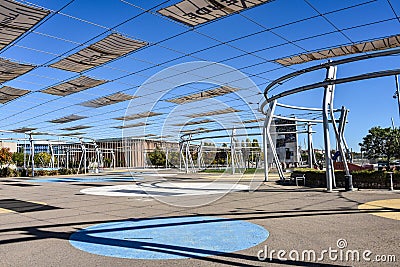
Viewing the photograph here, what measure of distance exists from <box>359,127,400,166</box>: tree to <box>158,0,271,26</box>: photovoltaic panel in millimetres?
49775

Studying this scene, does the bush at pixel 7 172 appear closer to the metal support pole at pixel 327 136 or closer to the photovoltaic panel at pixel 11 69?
the photovoltaic panel at pixel 11 69

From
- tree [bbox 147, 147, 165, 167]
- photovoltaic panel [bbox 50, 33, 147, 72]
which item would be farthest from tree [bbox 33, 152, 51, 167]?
photovoltaic panel [bbox 50, 33, 147, 72]

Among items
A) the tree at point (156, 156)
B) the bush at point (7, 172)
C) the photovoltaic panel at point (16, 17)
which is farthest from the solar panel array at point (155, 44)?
the tree at point (156, 156)

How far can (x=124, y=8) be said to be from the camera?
40.2 feet

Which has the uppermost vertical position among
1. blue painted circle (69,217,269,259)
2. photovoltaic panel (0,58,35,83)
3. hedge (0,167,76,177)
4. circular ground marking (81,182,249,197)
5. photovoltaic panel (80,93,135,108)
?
photovoltaic panel (0,58,35,83)

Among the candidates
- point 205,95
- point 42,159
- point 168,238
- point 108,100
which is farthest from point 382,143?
point 42,159

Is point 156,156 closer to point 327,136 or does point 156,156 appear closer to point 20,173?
point 20,173

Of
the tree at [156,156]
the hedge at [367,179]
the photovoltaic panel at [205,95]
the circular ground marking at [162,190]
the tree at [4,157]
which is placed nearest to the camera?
the hedge at [367,179]

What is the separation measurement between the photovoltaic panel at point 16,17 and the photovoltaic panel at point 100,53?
2.71 m

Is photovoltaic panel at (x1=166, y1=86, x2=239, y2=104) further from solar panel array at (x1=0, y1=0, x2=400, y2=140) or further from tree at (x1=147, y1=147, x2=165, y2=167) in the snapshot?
tree at (x1=147, y1=147, x2=165, y2=167)

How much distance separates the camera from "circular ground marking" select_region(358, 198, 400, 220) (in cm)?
1008

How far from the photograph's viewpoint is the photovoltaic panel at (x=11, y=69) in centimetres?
1683

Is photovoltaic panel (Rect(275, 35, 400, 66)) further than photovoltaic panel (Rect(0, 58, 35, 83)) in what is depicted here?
No

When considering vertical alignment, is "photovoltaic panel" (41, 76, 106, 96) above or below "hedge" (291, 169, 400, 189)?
above
